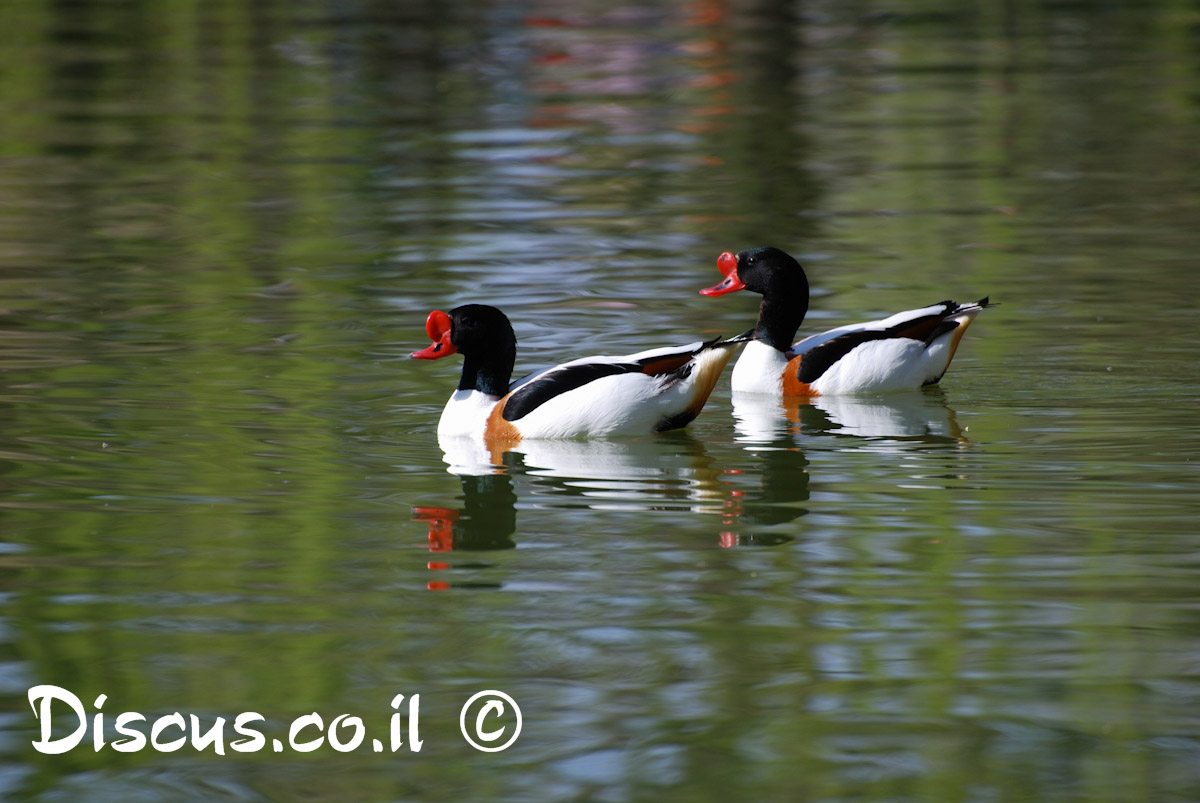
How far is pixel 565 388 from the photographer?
→ 30.4 feet

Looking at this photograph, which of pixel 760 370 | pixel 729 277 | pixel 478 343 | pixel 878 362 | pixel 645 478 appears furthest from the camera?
pixel 729 277

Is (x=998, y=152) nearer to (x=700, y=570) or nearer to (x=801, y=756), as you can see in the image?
(x=700, y=570)

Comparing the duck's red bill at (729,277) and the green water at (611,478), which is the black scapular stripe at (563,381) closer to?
the green water at (611,478)

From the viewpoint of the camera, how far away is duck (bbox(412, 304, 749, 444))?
9.24m

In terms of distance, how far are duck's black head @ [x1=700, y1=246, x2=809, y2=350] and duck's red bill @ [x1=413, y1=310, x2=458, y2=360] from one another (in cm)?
195

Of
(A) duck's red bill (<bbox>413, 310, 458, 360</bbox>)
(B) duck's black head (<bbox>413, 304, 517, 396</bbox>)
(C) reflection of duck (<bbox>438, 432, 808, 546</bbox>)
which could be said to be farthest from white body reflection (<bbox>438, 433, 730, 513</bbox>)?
(A) duck's red bill (<bbox>413, 310, 458, 360</bbox>)

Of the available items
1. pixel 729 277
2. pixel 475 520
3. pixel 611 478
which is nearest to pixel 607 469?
pixel 611 478

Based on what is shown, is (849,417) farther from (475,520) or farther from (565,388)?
(475,520)

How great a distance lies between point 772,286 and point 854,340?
833 mm

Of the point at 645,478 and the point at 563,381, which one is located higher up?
the point at 563,381

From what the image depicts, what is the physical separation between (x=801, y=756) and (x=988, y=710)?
2.12 feet

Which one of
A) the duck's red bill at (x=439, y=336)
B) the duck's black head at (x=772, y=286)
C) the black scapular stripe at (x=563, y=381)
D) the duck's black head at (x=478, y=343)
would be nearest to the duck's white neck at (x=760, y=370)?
the duck's black head at (x=772, y=286)

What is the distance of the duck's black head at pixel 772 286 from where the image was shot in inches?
428

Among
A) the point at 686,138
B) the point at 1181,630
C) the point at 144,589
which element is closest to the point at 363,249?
the point at 686,138
